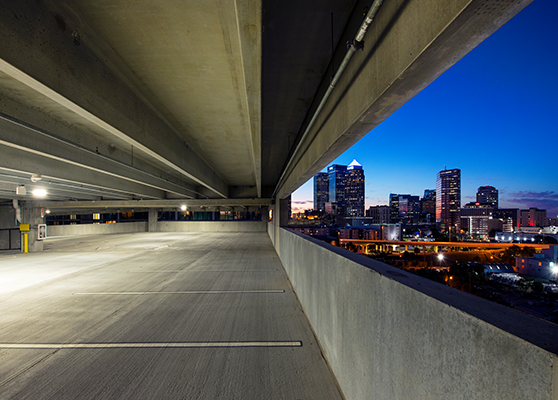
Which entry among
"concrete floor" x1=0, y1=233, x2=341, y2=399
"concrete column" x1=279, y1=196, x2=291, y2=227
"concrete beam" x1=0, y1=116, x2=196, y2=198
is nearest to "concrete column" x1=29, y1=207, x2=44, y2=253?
"concrete beam" x1=0, y1=116, x2=196, y2=198

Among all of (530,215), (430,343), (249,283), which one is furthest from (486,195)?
(430,343)

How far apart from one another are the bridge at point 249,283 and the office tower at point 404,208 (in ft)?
230

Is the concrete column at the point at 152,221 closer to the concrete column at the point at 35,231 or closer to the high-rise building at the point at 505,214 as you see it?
the concrete column at the point at 35,231

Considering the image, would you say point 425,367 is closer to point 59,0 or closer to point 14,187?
point 59,0

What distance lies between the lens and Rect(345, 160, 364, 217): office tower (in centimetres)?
10594

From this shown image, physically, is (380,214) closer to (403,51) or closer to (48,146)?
(48,146)

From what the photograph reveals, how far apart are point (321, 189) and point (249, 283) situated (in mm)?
145191

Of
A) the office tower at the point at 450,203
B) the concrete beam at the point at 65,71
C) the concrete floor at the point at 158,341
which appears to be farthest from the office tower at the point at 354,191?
the concrete beam at the point at 65,71

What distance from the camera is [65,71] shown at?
331cm

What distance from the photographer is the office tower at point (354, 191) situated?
106 metres

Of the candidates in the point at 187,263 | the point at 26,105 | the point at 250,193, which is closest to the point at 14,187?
the point at 187,263

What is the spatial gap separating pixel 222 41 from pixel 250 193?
15763mm

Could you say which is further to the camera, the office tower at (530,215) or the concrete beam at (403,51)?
the office tower at (530,215)

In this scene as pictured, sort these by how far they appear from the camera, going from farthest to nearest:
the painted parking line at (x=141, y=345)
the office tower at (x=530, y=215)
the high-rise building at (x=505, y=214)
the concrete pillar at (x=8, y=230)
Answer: the high-rise building at (x=505, y=214), the office tower at (x=530, y=215), the concrete pillar at (x=8, y=230), the painted parking line at (x=141, y=345)
